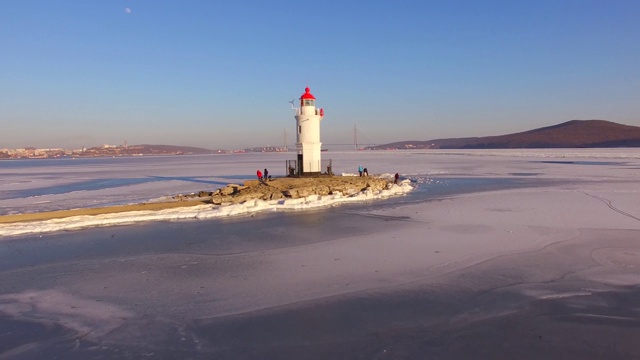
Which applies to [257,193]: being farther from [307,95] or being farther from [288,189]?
[307,95]

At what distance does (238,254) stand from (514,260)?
4.19 m

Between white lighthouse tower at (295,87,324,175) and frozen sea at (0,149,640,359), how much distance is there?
298 inches

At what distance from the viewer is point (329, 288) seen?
5.55 meters

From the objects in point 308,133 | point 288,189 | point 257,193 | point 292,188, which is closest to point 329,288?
point 257,193

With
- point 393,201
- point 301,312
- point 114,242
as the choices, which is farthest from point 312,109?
point 301,312

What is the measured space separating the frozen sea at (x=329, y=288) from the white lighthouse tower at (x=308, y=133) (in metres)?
7.56

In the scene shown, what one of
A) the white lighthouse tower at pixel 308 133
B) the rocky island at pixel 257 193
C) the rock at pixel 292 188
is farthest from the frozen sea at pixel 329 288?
the white lighthouse tower at pixel 308 133

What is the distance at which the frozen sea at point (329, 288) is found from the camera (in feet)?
13.1

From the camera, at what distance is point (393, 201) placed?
14.2 meters

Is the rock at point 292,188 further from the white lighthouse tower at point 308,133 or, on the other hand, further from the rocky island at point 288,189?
the white lighthouse tower at point 308,133

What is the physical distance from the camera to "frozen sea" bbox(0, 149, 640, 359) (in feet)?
13.1

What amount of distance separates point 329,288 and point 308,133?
41.4ft

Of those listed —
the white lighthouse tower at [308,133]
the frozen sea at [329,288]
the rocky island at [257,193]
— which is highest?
the white lighthouse tower at [308,133]

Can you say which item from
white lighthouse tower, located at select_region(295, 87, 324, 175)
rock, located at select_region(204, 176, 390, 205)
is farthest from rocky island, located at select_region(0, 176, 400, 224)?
white lighthouse tower, located at select_region(295, 87, 324, 175)
